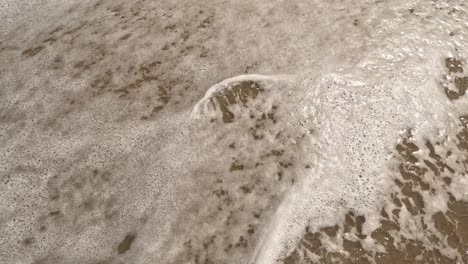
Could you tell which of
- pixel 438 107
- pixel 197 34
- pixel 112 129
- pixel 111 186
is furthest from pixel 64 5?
pixel 438 107

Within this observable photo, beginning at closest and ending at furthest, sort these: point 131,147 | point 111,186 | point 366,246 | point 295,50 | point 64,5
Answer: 1. point 366,246
2. point 111,186
3. point 131,147
4. point 295,50
5. point 64,5

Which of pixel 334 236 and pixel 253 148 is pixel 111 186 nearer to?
pixel 253 148

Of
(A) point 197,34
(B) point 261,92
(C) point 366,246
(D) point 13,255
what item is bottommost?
(C) point 366,246

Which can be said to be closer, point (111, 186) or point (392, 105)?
point (111, 186)

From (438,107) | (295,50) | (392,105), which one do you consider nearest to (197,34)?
(295,50)

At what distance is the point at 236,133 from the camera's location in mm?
3434

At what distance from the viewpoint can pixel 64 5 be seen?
4.61 m

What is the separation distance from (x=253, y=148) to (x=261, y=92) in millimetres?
587

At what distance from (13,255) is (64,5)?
2.84m

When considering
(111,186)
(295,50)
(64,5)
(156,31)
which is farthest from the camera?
(64,5)

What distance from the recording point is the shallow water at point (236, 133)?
290cm

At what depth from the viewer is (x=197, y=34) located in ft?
13.6

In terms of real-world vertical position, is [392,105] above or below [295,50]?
below

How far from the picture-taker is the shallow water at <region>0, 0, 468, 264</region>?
290 centimetres
